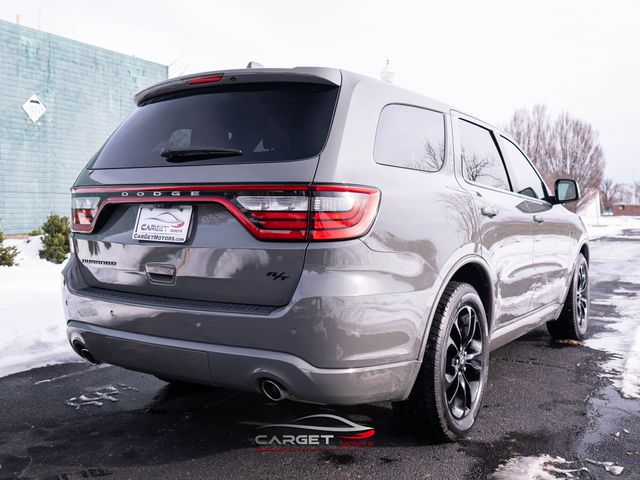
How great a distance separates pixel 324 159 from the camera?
2.34 meters

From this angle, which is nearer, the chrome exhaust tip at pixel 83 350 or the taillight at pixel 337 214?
the taillight at pixel 337 214

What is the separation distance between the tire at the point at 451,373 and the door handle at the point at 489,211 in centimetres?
49

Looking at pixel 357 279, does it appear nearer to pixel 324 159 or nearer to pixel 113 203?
pixel 324 159

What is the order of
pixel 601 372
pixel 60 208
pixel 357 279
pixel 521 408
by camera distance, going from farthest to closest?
pixel 60 208 < pixel 601 372 < pixel 521 408 < pixel 357 279

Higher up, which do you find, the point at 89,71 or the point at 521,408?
the point at 89,71

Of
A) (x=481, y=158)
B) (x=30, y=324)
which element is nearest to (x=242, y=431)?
(x=481, y=158)

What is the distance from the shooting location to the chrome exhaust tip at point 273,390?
235 cm

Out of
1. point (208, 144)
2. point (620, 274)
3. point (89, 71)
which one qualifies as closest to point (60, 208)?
point (89, 71)

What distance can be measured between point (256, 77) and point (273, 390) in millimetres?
1419

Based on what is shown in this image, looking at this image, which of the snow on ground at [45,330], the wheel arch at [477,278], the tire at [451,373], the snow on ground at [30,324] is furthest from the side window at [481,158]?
the snow on ground at [30,324]

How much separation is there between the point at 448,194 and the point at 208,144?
125 centimetres

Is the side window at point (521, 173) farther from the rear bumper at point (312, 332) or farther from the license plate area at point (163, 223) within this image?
the license plate area at point (163, 223)

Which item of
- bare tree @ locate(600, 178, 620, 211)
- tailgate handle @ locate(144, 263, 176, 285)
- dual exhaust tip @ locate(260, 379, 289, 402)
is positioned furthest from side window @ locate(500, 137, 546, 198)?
bare tree @ locate(600, 178, 620, 211)

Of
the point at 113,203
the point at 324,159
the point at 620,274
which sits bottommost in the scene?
the point at 620,274
